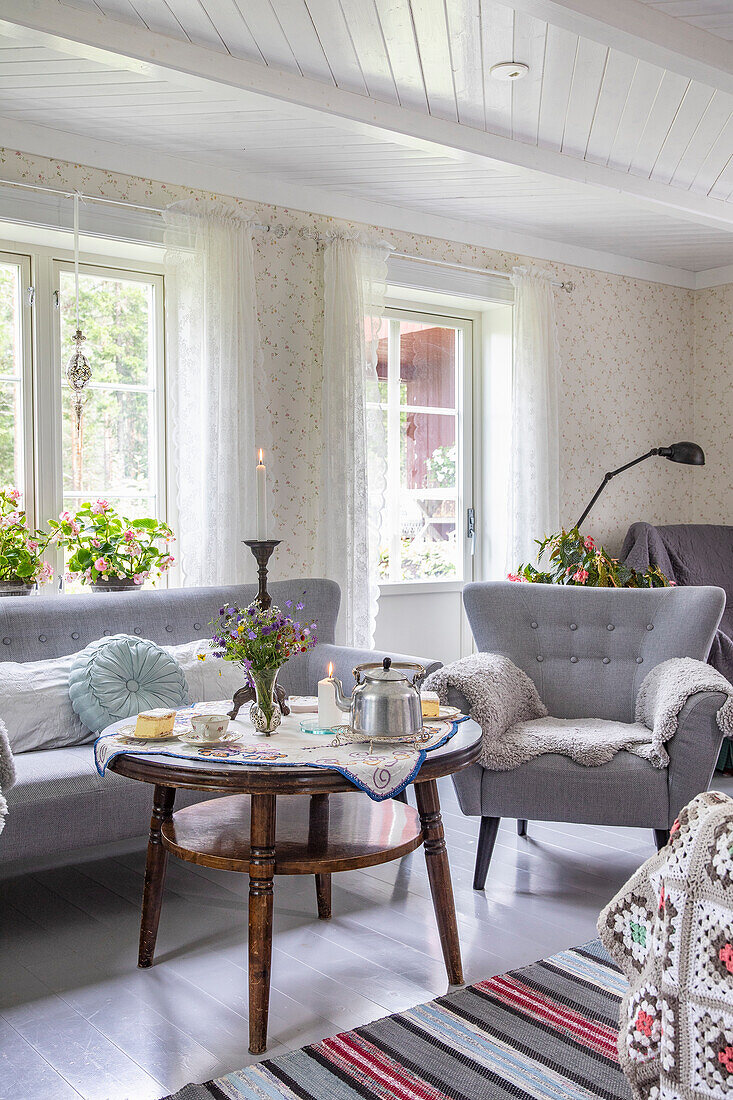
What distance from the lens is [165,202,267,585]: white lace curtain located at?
3703 mm

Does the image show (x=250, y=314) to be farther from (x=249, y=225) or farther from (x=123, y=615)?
(x=123, y=615)

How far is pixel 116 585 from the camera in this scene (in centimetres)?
343

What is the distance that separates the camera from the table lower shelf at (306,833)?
197 cm

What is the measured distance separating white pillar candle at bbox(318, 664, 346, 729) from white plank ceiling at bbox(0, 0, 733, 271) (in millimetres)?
1719

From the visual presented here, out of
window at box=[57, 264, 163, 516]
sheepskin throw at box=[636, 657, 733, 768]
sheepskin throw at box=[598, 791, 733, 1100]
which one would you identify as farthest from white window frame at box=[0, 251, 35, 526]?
sheepskin throw at box=[598, 791, 733, 1100]

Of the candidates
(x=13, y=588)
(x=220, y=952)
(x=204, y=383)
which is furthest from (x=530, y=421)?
(x=220, y=952)

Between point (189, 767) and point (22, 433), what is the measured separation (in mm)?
2081

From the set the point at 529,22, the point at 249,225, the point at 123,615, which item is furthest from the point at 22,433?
the point at 529,22

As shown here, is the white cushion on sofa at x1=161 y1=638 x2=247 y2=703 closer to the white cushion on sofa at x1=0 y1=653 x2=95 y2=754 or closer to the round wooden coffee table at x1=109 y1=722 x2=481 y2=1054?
the white cushion on sofa at x1=0 y1=653 x2=95 y2=754

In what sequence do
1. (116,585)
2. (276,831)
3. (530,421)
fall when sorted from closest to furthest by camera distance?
(276,831) → (116,585) → (530,421)

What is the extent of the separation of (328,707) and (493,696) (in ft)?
2.42

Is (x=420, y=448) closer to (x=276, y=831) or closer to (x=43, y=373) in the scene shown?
(x=43, y=373)

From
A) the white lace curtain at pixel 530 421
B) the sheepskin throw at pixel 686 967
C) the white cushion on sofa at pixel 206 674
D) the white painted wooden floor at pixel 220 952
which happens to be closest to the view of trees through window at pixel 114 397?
the white cushion on sofa at pixel 206 674

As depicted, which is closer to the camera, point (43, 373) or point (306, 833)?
point (306, 833)
